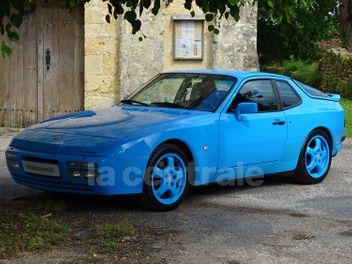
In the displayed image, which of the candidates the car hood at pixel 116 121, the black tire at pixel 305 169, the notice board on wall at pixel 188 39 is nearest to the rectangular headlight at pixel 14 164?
the car hood at pixel 116 121

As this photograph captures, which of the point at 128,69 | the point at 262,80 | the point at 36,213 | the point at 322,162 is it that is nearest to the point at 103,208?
the point at 36,213

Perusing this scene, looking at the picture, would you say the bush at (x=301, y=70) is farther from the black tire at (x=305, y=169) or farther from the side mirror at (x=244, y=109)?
the side mirror at (x=244, y=109)

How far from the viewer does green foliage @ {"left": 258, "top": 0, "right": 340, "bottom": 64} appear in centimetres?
3139

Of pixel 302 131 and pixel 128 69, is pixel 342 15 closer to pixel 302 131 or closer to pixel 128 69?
pixel 128 69

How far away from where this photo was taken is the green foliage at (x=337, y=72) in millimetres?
20984

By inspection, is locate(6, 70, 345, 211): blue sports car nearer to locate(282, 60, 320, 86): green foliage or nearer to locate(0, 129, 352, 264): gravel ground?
locate(0, 129, 352, 264): gravel ground

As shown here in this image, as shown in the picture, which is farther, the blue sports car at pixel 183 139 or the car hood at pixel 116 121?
the car hood at pixel 116 121

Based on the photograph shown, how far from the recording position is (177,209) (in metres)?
6.98

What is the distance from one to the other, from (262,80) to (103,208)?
2.52 meters

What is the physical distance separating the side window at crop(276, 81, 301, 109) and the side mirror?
847 mm

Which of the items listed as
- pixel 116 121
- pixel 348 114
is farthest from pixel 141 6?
pixel 348 114

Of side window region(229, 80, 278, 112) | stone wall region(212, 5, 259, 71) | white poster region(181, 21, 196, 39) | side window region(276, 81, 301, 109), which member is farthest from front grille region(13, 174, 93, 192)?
stone wall region(212, 5, 259, 71)

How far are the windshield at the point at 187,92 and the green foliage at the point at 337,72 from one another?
1369cm

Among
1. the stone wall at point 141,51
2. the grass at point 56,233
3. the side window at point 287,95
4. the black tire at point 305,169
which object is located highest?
the stone wall at point 141,51
